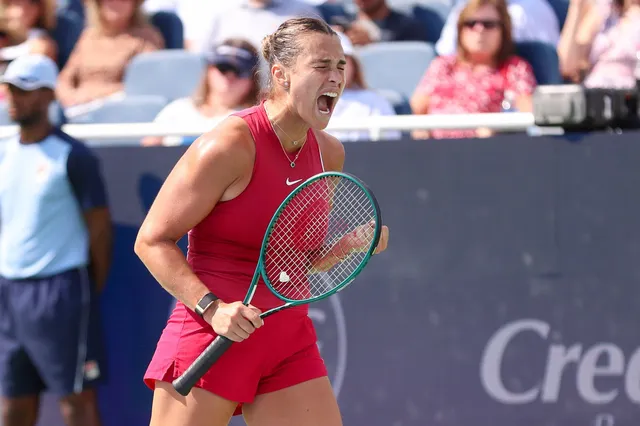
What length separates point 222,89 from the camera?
18.4 ft

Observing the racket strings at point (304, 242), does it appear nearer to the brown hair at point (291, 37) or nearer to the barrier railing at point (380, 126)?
the brown hair at point (291, 37)

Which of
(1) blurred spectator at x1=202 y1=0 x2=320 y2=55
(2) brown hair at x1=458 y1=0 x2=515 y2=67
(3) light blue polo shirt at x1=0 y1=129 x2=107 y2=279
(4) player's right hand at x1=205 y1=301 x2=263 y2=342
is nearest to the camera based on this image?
(4) player's right hand at x1=205 y1=301 x2=263 y2=342

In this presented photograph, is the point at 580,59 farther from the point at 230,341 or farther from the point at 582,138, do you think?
the point at 230,341

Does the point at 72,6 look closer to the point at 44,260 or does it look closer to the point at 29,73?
the point at 29,73

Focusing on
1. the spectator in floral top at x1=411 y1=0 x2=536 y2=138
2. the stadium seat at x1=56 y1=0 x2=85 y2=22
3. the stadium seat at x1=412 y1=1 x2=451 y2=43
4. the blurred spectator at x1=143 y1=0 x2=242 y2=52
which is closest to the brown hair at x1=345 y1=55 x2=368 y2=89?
the spectator in floral top at x1=411 y1=0 x2=536 y2=138

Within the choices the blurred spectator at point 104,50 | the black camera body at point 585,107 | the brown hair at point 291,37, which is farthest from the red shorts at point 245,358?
the blurred spectator at point 104,50

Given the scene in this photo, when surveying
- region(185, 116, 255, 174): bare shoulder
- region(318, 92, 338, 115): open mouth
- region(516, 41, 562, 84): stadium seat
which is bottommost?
region(516, 41, 562, 84): stadium seat

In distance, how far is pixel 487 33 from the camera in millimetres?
5730

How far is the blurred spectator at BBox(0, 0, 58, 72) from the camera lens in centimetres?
677

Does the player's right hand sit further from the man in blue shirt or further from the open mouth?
the man in blue shirt

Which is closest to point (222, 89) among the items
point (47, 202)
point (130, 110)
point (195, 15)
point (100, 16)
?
point (130, 110)

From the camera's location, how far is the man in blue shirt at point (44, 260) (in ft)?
16.4

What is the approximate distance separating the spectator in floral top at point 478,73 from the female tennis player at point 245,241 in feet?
7.85

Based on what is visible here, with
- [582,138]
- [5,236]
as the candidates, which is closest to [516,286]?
[582,138]
